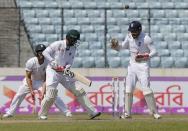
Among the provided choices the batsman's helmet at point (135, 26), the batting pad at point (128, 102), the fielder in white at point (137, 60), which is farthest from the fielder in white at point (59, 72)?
the batsman's helmet at point (135, 26)

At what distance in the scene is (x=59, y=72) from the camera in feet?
49.9

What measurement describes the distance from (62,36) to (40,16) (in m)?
2.43

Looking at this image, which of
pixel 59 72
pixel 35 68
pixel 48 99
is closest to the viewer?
pixel 48 99

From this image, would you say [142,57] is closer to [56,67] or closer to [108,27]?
[56,67]

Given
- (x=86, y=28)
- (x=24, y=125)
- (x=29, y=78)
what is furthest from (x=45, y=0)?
(x=24, y=125)

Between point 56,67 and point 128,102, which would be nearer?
point 56,67

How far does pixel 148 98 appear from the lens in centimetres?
1561

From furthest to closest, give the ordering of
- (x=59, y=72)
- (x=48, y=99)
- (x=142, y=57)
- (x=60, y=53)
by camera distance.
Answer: (x=142, y=57) → (x=59, y=72) → (x=60, y=53) → (x=48, y=99)

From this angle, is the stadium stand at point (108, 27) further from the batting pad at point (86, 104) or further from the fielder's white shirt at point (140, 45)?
the batting pad at point (86, 104)

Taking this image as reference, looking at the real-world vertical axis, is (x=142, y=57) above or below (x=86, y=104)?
above

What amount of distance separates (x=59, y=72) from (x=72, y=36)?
3.28 ft

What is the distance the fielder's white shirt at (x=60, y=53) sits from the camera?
15.0 metres

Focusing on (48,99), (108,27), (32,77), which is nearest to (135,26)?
(48,99)

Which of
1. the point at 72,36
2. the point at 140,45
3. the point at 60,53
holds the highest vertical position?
the point at 72,36
